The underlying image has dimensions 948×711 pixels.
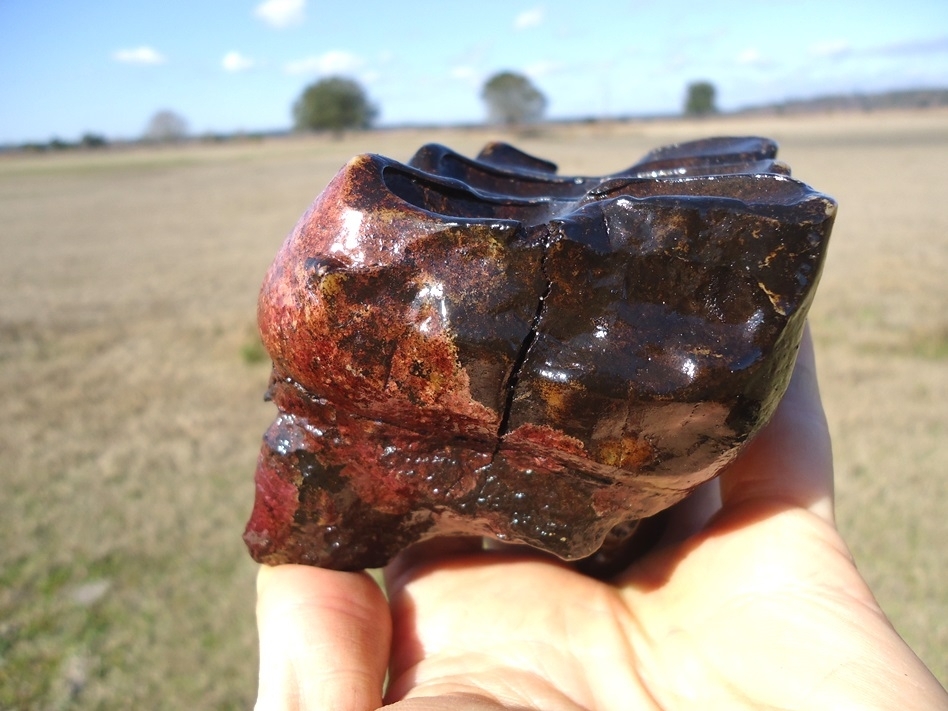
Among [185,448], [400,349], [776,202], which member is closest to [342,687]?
[400,349]

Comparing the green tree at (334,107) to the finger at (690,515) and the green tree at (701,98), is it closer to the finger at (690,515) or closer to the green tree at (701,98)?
the green tree at (701,98)

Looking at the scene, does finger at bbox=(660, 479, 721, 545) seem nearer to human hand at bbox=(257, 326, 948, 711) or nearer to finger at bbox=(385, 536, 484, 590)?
human hand at bbox=(257, 326, 948, 711)

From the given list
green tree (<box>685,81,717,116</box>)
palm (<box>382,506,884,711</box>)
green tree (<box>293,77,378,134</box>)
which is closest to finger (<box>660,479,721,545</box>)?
palm (<box>382,506,884,711</box>)

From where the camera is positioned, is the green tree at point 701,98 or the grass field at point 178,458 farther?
the green tree at point 701,98

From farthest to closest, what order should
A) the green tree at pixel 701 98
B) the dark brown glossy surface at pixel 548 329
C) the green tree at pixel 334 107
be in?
the green tree at pixel 701 98 < the green tree at pixel 334 107 < the dark brown glossy surface at pixel 548 329

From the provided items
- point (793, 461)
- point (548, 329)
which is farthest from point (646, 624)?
point (548, 329)

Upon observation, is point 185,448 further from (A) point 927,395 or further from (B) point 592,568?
(A) point 927,395

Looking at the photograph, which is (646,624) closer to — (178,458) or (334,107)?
(178,458)

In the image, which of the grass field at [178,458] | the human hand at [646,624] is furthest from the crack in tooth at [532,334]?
the grass field at [178,458]
